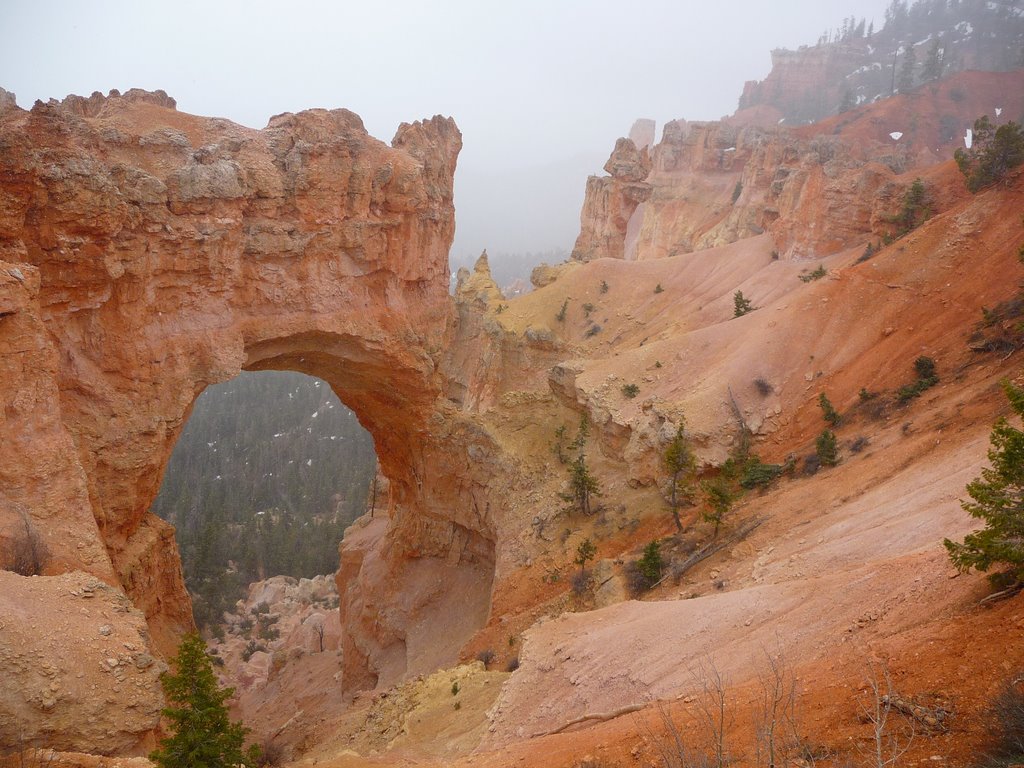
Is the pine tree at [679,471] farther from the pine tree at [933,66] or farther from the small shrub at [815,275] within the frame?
the pine tree at [933,66]

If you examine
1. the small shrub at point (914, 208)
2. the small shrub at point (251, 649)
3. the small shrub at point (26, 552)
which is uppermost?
the small shrub at point (914, 208)

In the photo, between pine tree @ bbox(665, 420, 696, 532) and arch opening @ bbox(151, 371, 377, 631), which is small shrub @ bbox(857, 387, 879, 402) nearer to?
pine tree @ bbox(665, 420, 696, 532)

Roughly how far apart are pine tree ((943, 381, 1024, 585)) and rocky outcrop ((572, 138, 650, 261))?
1995 inches

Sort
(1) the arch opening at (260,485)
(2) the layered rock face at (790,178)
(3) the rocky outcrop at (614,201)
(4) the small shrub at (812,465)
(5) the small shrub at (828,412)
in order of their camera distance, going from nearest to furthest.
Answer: (4) the small shrub at (812,465) → (5) the small shrub at (828,412) → (2) the layered rock face at (790,178) → (1) the arch opening at (260,485) → (3) the rocky outcrop at (614,201)

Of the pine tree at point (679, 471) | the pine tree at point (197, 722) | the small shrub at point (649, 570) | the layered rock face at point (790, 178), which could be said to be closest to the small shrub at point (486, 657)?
the small shrub at point (649, 570)

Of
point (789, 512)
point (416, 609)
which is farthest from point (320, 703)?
point (789, 512)

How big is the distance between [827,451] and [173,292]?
21.2 meters

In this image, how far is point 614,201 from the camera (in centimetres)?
5844

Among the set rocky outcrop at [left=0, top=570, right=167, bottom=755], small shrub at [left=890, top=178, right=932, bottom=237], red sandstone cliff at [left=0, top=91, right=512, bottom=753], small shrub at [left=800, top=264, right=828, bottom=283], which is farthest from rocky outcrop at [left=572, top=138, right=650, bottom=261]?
rocky outcrop at [left=0, top=570, right=167, bottom=755]

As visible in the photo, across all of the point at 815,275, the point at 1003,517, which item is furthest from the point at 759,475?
the point at 815,275

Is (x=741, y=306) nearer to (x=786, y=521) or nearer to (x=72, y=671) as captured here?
(x=786, y=521)

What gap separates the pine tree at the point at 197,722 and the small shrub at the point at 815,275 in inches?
1163

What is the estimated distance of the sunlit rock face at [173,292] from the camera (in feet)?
49.6

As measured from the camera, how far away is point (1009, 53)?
322 ft
